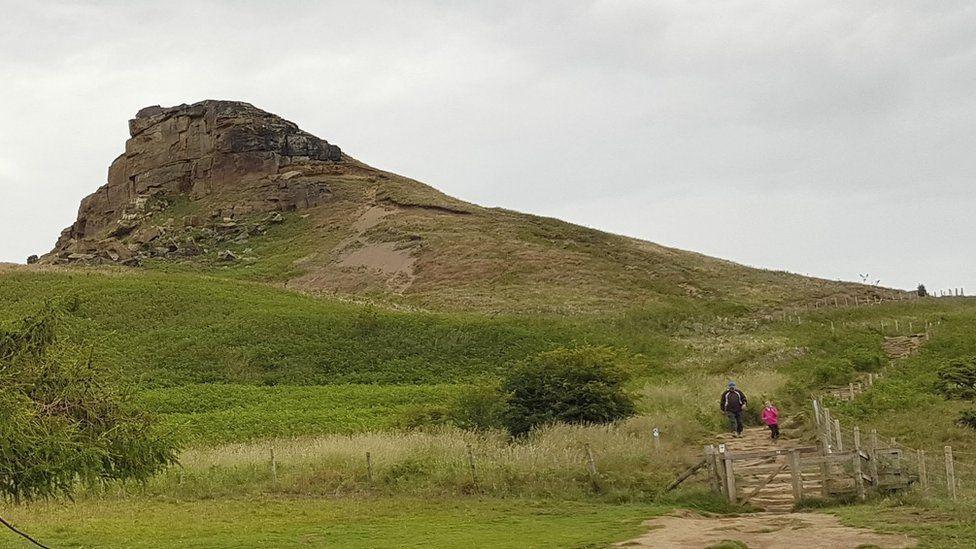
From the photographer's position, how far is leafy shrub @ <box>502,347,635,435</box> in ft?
93.9

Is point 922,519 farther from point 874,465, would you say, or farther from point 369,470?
point 369,470

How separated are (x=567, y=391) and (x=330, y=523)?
11497 millimetres

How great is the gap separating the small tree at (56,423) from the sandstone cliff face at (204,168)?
86458 mm

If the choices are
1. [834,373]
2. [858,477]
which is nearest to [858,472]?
[858,477]

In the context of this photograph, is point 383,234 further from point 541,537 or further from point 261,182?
point 541,537

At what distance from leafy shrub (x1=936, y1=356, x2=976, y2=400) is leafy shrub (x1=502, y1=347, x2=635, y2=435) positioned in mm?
8758

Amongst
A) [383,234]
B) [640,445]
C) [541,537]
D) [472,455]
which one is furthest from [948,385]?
[383,234]

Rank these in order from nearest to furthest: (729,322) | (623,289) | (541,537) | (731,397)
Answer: (541,537)
(731,397)
(729,322)
(623,289)

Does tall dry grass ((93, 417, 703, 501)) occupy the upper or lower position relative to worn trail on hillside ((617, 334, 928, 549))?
upper

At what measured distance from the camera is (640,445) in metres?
24.2

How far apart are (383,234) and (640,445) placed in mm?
64791

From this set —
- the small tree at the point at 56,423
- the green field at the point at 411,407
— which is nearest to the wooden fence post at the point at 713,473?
the green field at the point at 411,407

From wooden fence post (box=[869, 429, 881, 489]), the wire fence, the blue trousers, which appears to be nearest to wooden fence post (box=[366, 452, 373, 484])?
the blue trousers

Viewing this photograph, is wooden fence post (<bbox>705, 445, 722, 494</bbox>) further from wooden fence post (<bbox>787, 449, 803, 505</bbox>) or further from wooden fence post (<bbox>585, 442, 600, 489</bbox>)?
wooden fence post (<bbox>585, 442, 600, 489</bbox>)
